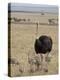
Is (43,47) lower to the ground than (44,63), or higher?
higher

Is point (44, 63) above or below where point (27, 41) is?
below

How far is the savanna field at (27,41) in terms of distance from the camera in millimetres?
1738

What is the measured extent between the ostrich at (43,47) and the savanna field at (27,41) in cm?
2

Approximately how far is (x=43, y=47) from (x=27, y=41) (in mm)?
124

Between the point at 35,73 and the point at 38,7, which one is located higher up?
the point at 38,7

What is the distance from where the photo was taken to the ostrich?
1.79m

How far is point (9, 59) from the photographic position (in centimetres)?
173

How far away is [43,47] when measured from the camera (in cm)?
180

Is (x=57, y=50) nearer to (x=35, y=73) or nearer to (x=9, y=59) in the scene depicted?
(x=35, y=73)

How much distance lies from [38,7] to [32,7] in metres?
0.04

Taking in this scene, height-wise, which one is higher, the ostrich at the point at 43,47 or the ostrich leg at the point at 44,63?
the ostrich at the point at 43,47

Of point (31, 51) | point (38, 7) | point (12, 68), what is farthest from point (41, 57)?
point (38, 7)

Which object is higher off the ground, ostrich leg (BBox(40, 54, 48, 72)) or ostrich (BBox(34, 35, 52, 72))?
ostrich (BBox(34, 35, 52, 72))

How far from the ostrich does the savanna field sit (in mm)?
22
